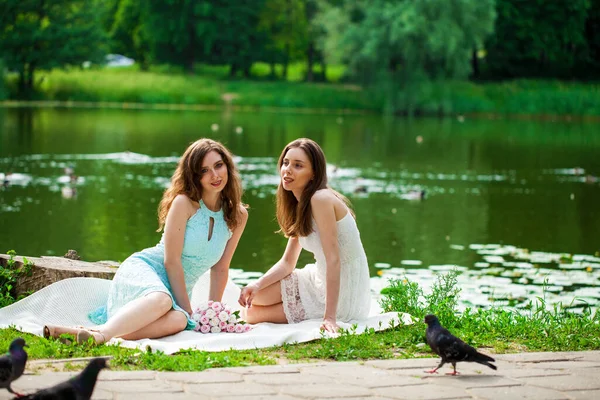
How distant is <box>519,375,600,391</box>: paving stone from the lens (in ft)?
14.2

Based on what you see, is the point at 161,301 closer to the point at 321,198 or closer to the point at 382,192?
the point at 321,198

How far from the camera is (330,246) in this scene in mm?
5895

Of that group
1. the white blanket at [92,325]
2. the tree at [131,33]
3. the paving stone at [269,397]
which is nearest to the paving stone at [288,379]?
the paving stone at [269,397]

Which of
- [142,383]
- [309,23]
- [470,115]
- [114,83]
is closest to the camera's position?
[142,383]

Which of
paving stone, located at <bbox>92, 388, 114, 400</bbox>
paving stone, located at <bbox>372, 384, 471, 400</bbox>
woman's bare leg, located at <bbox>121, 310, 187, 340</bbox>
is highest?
paving stone, located at <bbox>92, 388, 114, 400</bbox>

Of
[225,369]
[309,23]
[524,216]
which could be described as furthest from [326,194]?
[309,23]

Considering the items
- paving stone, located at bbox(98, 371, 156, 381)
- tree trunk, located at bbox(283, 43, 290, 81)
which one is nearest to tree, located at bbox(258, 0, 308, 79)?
tree trunk, located at bbox(283, 43, 290, 81)

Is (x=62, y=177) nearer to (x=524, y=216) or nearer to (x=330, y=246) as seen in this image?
(x=524, y=216)

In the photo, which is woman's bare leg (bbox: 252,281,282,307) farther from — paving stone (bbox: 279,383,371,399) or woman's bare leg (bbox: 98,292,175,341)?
paving stone (bbox: 279,383,371,399)

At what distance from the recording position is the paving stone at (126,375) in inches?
166

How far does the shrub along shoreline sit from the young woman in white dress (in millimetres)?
36880

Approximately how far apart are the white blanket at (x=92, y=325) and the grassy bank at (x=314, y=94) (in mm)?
37169

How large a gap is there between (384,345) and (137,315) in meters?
1.47

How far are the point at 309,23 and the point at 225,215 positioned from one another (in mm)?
50713
